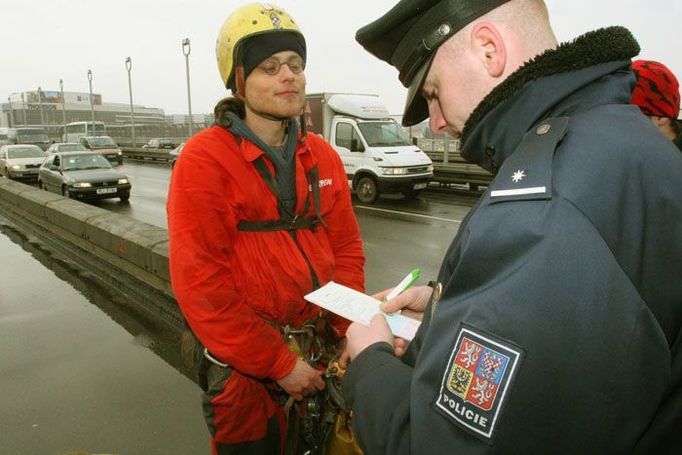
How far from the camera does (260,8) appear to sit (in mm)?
2133

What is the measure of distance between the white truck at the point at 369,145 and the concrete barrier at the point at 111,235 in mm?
6881

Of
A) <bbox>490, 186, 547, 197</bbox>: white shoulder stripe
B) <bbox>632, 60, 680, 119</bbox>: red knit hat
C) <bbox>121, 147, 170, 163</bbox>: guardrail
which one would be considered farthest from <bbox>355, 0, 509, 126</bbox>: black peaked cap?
<bbox>121, 147, 170, 163</bbox>: guardrail

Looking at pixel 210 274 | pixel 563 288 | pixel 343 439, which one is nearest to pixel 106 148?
pixel 210 274

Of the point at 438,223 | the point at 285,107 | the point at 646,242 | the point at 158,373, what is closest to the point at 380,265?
the point at 438,223

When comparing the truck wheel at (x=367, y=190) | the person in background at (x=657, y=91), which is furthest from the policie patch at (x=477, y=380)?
the truck wheel at (x=367, y=190)

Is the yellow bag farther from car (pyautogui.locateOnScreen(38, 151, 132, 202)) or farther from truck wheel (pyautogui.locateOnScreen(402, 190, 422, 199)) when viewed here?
car (pyautogui.locateOnScreen(38, 151, 132, 202))

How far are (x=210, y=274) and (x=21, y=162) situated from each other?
→ 70.2ft

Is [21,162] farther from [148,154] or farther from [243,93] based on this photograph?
[243,93]

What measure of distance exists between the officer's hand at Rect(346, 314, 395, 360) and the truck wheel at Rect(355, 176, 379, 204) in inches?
445

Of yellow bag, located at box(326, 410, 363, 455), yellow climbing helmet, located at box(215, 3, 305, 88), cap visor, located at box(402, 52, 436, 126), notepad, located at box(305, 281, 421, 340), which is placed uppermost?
yellow climbing helmet, located at box(215, 3, 305, 88)

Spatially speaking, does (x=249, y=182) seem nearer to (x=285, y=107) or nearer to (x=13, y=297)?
(x=285, y=107)

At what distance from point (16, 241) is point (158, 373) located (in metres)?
6.80

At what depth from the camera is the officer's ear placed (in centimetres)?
103

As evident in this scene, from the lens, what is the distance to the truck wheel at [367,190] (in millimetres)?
12656
